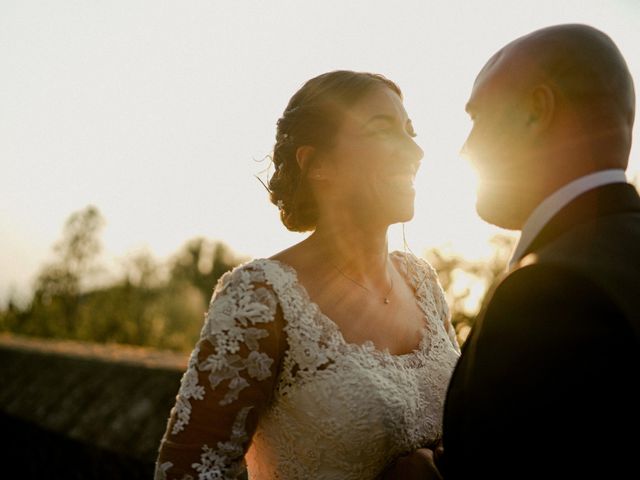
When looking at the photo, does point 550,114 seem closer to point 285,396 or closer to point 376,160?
point 376,160

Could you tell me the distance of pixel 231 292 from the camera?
257 cm

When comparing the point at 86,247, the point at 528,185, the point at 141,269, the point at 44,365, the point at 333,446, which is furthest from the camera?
the point at 141,269

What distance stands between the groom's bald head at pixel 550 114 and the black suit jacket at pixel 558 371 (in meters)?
0.22

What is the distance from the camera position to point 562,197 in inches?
61.9

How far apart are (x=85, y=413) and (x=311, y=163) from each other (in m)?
3.55

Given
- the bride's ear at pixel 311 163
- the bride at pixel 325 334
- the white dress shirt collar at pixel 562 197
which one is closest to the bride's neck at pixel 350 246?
the bride at pixel 325 334

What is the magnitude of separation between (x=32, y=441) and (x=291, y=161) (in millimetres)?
4494

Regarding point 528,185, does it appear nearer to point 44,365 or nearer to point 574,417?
point 574,417

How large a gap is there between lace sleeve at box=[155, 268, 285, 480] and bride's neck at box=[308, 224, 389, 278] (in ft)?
2.14

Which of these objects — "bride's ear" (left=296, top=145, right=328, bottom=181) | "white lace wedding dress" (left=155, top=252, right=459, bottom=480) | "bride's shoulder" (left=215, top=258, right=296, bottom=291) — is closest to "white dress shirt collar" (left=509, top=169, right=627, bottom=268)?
"white lace wedding dress" (left=155, top=252, right=459, bottom=480)

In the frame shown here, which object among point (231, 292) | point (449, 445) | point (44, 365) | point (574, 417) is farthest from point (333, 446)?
point (44, 365)

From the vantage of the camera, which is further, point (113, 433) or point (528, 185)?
point (113, 433)

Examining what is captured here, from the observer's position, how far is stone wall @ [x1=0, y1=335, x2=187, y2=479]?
14.3 ft

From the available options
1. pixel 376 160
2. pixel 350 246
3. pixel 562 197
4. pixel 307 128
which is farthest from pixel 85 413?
pixel 562 197
